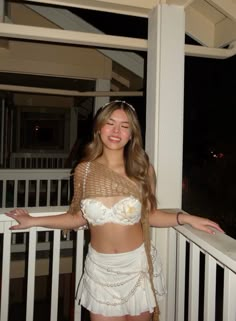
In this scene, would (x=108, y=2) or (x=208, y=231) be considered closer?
(x=208, y=231)

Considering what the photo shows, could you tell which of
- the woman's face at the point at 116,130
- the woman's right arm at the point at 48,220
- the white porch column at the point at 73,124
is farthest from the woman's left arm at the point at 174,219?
the white porch column at the point at 73,124

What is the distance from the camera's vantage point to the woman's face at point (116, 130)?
179 centimetres

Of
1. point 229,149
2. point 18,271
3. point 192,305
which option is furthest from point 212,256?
point 229,149

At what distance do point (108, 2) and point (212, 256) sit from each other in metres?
1.65

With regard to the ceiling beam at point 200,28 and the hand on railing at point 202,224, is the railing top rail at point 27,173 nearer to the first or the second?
the ceiling beam at point 200,28

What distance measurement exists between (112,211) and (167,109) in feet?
2.69

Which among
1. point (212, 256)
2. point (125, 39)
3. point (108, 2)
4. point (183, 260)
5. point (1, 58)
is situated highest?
point (1, 58)

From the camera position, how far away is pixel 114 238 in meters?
1.74

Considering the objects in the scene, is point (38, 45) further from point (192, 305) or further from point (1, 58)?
point (192, 305)

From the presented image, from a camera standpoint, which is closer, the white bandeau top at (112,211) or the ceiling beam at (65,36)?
the white bandeau top at (112,211)

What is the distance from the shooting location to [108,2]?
84.0 inches

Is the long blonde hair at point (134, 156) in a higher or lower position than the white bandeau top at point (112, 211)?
higher

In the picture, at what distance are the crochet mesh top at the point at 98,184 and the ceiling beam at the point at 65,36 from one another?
92 cm

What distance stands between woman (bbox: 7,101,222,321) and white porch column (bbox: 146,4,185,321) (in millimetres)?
237
